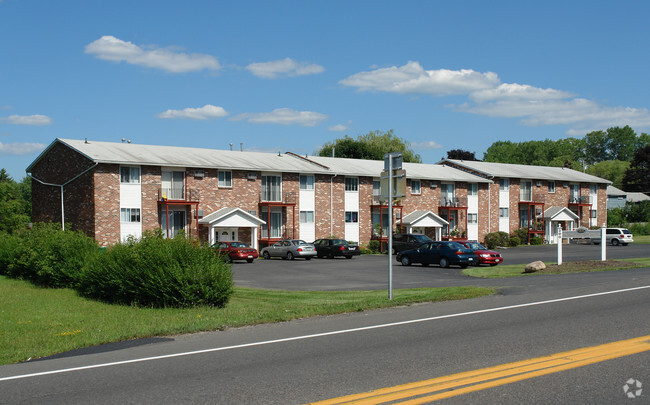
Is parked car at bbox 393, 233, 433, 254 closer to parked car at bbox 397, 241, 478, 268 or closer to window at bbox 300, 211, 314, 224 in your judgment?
window at bbox 300, 211, 314, 224

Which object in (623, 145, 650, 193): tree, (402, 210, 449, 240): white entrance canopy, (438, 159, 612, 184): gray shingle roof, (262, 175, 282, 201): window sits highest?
(623, 145, 650, 193): tree

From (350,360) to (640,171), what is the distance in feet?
362

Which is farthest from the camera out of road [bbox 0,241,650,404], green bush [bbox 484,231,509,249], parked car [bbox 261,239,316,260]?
green bush [bbox 484,231,509,249]

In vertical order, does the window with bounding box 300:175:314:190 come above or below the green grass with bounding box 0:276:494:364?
above

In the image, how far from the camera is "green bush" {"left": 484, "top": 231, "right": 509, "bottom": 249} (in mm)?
57812

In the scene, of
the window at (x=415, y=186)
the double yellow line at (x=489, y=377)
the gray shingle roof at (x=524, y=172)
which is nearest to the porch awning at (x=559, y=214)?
the gray shingle roof at (x=524, y=172)

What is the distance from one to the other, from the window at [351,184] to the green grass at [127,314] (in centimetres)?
3137

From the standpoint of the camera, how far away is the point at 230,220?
44.6 metres

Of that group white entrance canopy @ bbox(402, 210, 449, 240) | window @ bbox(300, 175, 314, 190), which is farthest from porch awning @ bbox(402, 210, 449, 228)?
window @ bbox(300, 175, 314, 190)

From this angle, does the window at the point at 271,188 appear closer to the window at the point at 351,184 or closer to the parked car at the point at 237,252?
the window at the point at 351,184

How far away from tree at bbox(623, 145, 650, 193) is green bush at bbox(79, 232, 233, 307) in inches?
4020

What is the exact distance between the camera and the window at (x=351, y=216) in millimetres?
52250

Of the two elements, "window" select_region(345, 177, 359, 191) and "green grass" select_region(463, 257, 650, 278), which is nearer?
"green grass" select_region(463, 257, 650, 278)

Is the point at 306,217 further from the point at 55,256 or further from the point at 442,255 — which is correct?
the point at 55,256
